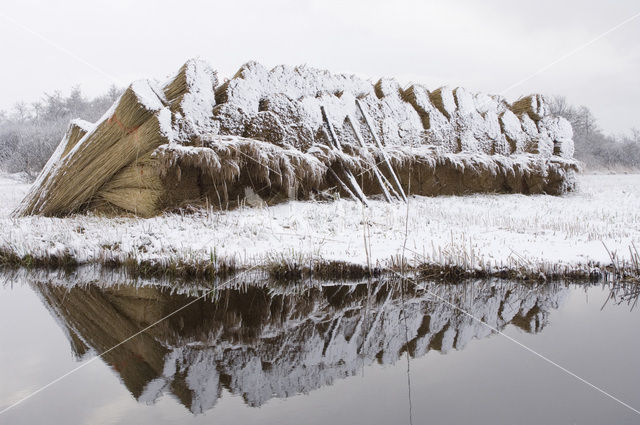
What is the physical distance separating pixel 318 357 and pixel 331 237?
10.6ft

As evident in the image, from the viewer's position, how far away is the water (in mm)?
1957

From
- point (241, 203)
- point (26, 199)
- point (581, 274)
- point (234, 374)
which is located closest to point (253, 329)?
point (234, 374)

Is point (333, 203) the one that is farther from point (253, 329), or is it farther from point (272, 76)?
point (253, 329)

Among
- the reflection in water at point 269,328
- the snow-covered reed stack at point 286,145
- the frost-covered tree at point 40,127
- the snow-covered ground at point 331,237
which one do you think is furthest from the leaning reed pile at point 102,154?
the frost-covered tree at point 40,127

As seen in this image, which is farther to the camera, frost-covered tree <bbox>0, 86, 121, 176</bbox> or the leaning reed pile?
frost-covered tree <bbox>0, 86, 121, 176</bbox>

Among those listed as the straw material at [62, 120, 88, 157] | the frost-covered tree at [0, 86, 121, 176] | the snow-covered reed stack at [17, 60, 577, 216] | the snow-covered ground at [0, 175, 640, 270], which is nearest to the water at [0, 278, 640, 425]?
the snow-covered ground at [0, 175, 640, 270]

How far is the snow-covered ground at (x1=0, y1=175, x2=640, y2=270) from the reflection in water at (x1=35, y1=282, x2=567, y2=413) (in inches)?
28.2

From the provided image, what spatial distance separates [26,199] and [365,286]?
6.31 m

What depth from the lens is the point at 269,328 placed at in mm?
3100

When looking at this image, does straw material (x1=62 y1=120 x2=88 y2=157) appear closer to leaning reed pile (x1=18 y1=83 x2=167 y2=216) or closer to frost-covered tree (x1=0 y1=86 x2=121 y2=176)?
leaning reed pile (x1=18 y1=83 x2=167 y2=216)

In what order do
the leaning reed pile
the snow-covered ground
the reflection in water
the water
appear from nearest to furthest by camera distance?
1. the water
2. the reflection in water
3. the snow-covered ground
4. the leaning reed pile

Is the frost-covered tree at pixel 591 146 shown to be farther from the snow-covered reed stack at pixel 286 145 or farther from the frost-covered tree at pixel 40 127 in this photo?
the frost-covered tree at pixel 40 127

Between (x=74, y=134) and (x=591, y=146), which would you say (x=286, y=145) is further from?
(x=591, y=146)

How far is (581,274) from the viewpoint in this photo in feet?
14.7
